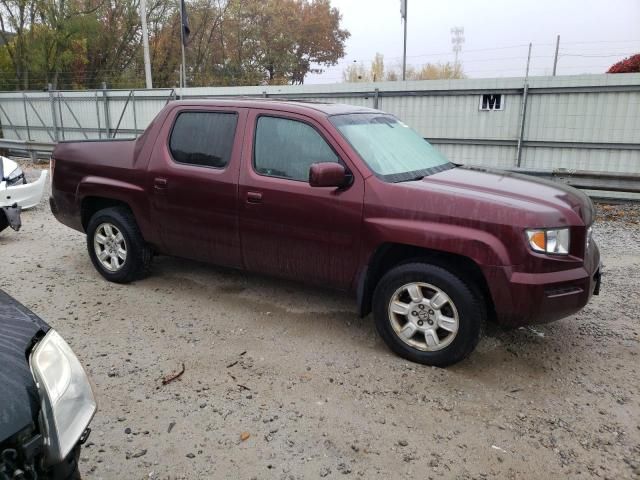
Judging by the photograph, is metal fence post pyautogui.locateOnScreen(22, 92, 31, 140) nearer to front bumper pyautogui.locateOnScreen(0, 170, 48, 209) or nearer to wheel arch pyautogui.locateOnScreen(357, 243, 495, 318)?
front bumper pyautogui.locateOnScreen(0, 170, 48, 209)

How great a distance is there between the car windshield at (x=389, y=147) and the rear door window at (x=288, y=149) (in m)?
0.21

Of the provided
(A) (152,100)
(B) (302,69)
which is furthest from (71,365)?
(B) (302,69)

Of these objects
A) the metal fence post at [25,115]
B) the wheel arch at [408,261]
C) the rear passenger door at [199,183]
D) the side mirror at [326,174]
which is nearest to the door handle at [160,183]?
the rear passenger door at [199,183]

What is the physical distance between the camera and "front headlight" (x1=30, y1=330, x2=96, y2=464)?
1.72 metres

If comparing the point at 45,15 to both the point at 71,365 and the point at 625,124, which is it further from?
the point at 71,365

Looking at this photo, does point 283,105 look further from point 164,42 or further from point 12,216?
point 164,42

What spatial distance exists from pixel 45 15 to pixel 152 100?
44.5 feet

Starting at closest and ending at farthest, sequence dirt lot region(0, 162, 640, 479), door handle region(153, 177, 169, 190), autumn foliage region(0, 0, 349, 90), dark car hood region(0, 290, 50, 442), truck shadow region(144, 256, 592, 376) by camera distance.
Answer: dark car hood region(0, 290, 50, 442) < dirt lot region(0, 162, 640, 479) < truck shadow region(144, 256, 592, 376) < door handle region(153, 177, 169, 190) < autumn foliage region(0, 0, 349, 90)

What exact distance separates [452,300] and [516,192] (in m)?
0.88

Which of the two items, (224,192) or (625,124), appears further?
(625,124)

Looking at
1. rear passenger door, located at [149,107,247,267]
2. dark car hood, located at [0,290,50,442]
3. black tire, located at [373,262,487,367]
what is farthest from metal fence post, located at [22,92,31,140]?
dark car hood, located at [0,290,50,442]

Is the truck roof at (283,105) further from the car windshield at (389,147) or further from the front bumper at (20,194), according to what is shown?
the front bumper at (20,194)

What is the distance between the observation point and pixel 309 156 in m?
4.03

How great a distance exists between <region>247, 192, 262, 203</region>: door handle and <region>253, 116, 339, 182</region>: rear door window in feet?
0.60
